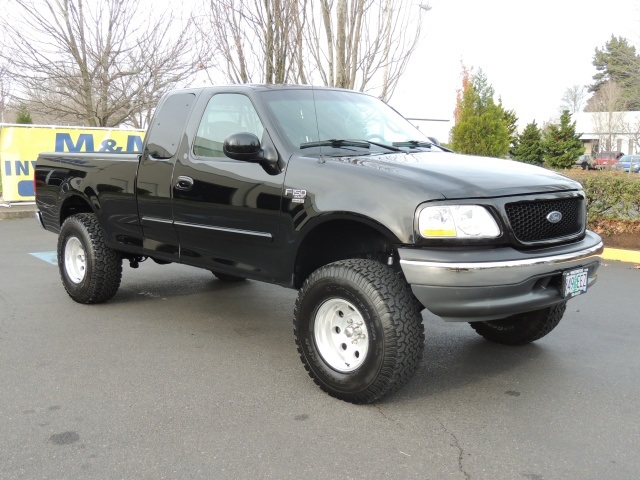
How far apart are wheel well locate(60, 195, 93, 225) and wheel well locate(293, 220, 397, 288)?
3.02 m

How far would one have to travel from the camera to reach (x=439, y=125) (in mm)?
48375

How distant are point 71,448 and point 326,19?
9503 mm

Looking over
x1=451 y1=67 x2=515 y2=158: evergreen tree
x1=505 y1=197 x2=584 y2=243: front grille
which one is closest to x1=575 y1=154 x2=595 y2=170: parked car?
x1=451 y1=67 x2=515 y2=158: evergreen tree

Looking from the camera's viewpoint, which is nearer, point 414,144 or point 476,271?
point 476,271

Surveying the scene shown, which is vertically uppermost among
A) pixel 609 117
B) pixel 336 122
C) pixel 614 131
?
pixel 609 117

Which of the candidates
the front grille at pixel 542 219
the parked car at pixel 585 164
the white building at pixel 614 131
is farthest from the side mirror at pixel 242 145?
the white building at pixel 614 131

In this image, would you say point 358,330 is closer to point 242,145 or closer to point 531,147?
point 242,145

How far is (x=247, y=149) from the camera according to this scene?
423 centimetres

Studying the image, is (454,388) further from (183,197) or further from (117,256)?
(117,256)

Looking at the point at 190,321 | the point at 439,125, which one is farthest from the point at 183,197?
the point at 439,125

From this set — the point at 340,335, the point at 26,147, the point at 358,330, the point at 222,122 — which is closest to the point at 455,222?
the point at 358,330

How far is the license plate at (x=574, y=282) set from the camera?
12.3 feet

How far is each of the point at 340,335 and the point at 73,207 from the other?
3.87m

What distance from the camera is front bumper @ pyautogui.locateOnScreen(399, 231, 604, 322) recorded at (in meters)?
3.45
